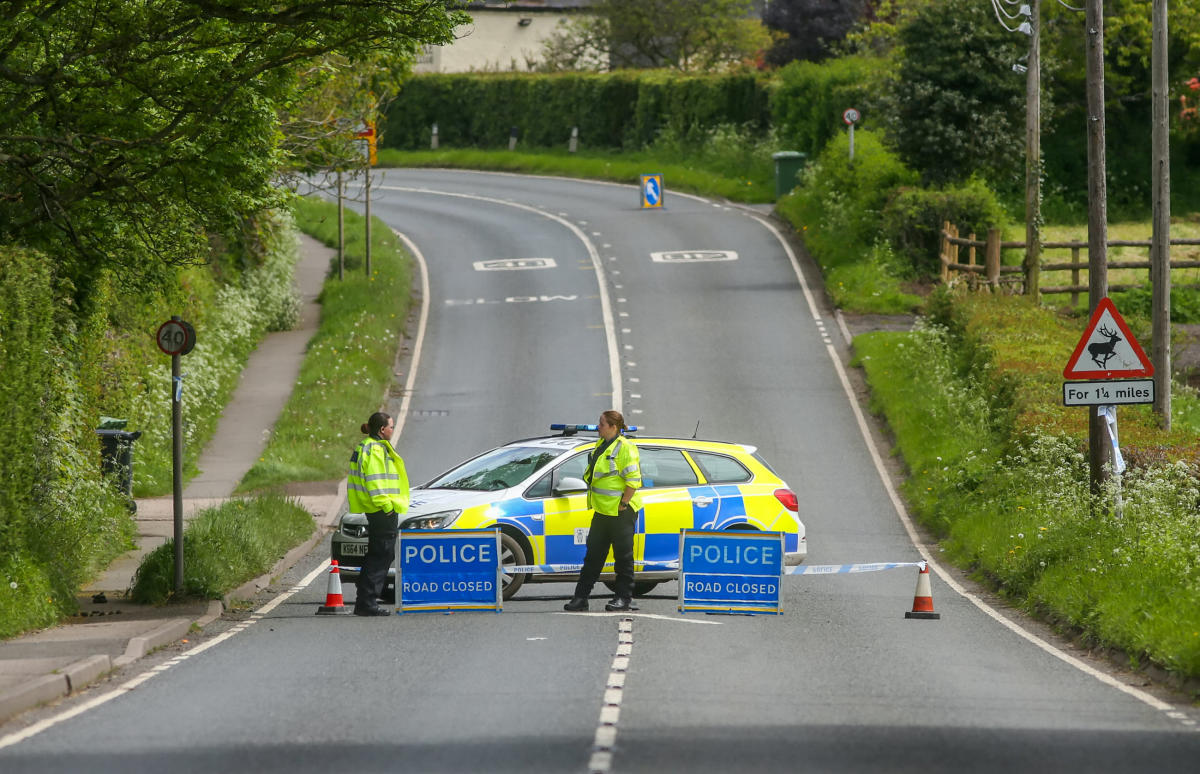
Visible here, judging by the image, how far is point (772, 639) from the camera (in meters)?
13.9

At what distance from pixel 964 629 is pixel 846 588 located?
3.12m

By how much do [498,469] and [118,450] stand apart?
7.20 metres

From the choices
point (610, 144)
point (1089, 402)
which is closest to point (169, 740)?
point (1089, 402)

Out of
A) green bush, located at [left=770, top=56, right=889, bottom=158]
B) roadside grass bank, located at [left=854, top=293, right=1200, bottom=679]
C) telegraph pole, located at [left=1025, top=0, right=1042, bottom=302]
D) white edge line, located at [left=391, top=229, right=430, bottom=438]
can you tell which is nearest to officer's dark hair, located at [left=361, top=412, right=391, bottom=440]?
roadside grass bank, located at [left=854, top=293, right=1200, bottom=679]

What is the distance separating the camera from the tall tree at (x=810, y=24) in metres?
66.9

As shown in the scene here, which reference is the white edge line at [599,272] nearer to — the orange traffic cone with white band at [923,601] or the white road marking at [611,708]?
the orange traffic cone with white band at [923,601]

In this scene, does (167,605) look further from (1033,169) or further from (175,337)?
(1033,169)

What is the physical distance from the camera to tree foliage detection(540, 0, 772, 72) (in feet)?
233

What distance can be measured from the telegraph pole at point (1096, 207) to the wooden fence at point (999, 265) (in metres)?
14.7

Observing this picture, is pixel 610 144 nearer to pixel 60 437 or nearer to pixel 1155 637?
pixel 60 437

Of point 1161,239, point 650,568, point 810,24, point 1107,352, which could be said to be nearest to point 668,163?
point 810,24

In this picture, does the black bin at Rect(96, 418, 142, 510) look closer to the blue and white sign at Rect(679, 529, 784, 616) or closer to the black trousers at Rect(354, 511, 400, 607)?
the black trousers at Rect(354, 511, 400, 607)

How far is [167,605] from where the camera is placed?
15.6 metres

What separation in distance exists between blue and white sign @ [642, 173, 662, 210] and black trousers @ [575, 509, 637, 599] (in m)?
38.1
